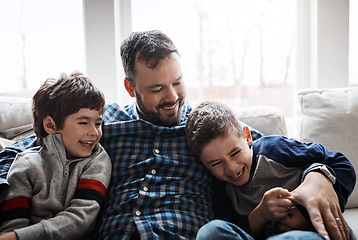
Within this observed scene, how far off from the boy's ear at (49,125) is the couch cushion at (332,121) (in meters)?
1.05

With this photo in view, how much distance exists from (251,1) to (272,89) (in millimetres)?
566

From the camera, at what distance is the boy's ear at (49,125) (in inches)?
51.1

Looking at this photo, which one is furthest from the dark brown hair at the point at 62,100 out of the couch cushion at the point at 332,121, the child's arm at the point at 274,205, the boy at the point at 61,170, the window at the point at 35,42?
the window at the point at 35,42

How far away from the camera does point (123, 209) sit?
127 cm

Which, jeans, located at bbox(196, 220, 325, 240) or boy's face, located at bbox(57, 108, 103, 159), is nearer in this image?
jeans, located at bbox(196, 220, 325, 240)

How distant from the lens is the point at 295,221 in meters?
1.14

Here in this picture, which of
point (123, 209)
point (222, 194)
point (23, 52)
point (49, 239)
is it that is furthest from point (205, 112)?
point (23, 52)

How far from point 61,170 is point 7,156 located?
236 millimetres

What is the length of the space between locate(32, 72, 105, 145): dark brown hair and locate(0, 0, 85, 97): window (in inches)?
42.3

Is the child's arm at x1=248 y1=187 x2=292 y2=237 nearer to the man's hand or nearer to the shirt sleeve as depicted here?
the man's hand

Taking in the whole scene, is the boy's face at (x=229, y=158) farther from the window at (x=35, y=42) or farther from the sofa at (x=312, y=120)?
the window at (x=35, y=42)

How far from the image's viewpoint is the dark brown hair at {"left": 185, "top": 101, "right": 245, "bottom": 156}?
126 cm

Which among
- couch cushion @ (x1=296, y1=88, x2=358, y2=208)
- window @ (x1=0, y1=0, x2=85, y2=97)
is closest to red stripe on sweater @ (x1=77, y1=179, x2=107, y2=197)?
couch cushion @ (x1=296, y1=88, x2=358, y2=208)

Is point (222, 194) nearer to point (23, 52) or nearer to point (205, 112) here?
point (205, 112)
